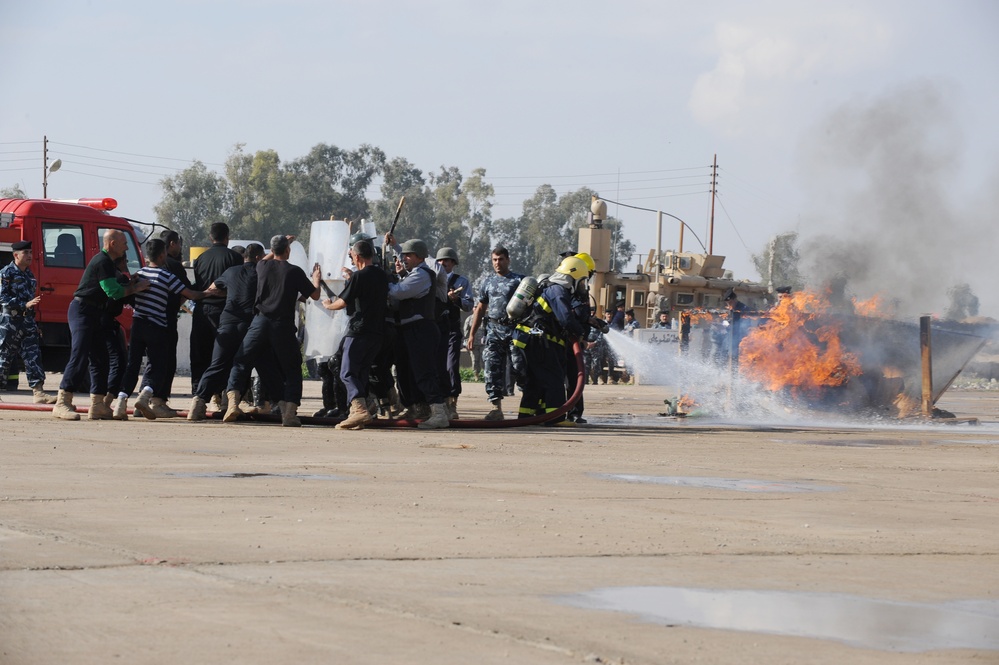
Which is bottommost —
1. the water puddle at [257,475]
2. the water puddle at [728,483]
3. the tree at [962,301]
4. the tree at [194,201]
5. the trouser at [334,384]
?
the water puddle at [728,483]

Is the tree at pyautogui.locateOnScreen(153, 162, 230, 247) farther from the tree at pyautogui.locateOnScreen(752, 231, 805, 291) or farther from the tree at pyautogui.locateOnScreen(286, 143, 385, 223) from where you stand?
the tree at pyautogui.locateOnScreen(752, 231, 805, 291)

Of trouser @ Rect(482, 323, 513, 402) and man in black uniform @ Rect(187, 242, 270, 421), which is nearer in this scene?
man in black uniform @ Rect(187, 242, 270, 421)

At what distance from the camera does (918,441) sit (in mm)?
14344

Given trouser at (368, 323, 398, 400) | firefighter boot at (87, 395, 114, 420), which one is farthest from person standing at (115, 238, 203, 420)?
trouser at (368, 323, 398, 400)

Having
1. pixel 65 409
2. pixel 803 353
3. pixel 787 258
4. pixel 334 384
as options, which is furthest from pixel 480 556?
pixel 787 258

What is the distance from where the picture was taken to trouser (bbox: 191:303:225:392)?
14219 millimetres

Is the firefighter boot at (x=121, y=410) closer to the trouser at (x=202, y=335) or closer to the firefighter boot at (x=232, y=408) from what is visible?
the trouser at (x=202, y=335)

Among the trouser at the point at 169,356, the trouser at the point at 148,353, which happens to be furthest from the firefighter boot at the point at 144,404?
the trouser at the point at 169,356

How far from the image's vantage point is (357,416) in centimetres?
1313

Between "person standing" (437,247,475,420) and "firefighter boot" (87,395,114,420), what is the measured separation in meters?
3.34

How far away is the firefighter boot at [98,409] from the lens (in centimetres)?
1345

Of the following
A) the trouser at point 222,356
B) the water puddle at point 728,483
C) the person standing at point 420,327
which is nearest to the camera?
the water puddle at point 728,483

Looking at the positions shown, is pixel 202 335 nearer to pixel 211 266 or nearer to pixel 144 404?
pixel 211 266

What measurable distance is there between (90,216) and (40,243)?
85cm
